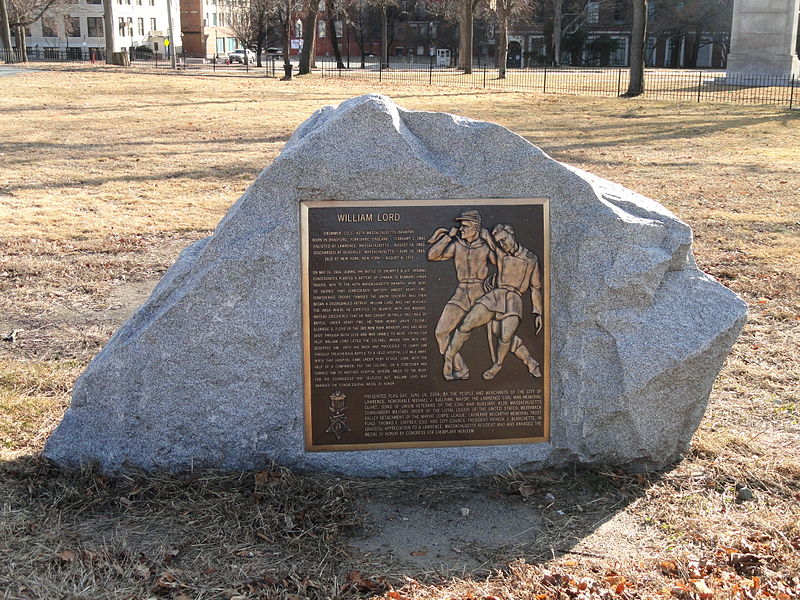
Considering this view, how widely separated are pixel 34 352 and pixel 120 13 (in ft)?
248

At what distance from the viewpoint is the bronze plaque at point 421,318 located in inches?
188

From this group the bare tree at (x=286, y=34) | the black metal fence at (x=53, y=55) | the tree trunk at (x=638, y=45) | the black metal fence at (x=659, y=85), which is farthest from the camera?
the black metal fence at (x=53, y=55)

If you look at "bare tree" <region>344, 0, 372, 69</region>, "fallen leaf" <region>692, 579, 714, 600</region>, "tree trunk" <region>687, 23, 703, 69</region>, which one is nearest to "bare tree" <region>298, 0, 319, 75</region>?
"bare tree" <region>344, 0, 372, 69</region>

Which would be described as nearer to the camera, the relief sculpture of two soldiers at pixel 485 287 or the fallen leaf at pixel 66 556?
the fallen leaf at pixel 66 556

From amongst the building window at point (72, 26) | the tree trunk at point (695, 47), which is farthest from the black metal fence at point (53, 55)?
the tree trunk at point (695, 47)

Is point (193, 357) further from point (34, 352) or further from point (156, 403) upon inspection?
point (34, 352)

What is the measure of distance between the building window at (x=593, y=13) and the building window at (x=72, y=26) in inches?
1631

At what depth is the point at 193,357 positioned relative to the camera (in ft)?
15.7

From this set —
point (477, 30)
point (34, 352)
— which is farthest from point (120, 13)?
point (34, 352)

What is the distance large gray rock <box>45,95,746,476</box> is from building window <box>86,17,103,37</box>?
8102 cm

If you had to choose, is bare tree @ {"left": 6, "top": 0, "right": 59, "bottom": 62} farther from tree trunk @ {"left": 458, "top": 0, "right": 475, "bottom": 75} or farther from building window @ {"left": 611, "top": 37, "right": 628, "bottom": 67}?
building window @ {"left": 611, "top": 37, "right": 628, "bottom": 67}

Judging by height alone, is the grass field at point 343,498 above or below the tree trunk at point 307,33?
below

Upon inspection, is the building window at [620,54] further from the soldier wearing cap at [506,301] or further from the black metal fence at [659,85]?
the soldier wearing cap at [506,301]

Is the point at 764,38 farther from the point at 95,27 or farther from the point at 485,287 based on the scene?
the point at 95,27
